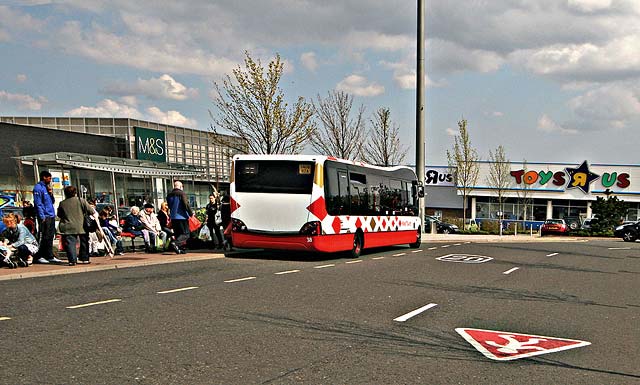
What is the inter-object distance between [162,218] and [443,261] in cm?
809

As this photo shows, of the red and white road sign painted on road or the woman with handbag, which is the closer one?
the red and white road sign painted on road

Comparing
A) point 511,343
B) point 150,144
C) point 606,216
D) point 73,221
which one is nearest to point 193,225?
point 73,221

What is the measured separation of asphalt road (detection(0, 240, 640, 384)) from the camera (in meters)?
5.62

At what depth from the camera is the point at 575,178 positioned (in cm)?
6159

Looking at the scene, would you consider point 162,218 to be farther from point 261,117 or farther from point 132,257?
point 261,117

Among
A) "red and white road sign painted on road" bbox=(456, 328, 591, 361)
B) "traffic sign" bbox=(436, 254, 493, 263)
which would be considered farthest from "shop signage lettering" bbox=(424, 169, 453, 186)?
"red and white road sign painted on road" bbox=(456, 328, 591, 361)

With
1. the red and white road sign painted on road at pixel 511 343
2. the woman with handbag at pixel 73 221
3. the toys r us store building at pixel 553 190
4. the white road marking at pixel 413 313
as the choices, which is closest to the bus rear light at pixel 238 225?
the woman with handbag at pixel 73 221

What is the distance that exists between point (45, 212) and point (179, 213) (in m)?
3.71

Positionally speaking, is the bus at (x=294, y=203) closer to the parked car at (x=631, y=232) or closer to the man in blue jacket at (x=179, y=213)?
the man in blue jacket at (x=179, y=213)

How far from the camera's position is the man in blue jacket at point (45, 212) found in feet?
44.3

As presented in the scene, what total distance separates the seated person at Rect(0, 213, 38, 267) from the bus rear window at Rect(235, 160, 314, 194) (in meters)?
5.41

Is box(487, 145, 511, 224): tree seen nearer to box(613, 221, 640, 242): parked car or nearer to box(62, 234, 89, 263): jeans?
box(613, 221, 640, 242): parked car

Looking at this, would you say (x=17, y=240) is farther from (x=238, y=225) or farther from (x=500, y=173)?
(x=500, y=173)

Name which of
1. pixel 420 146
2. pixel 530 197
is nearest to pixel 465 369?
pixel 420 146
